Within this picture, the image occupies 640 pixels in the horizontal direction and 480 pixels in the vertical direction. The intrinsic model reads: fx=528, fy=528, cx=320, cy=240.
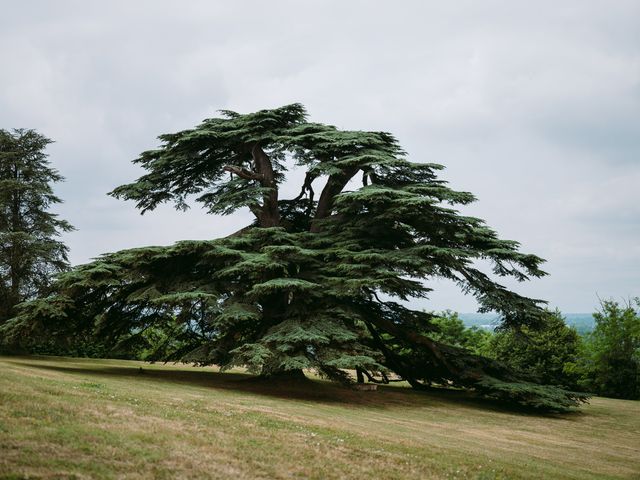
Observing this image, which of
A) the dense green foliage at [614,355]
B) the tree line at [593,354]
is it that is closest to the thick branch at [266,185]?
the tree line at [593,354]

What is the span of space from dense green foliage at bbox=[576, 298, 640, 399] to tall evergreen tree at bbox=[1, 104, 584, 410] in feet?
32.1

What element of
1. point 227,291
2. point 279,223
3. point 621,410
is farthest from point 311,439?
point 621,410

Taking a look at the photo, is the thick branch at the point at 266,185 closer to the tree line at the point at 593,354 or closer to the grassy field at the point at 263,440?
the grassy field at the point at 263,440

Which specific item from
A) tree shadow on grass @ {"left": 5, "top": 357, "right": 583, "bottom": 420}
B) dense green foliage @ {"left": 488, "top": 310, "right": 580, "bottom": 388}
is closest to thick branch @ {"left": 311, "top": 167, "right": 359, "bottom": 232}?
tree shadow on grass @ {"left": 5, "top": 357, "right": 583, "bottom": 420}

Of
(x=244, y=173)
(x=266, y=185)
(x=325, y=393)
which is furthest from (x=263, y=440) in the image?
(x=244, y=173)

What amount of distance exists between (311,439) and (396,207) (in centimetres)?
989

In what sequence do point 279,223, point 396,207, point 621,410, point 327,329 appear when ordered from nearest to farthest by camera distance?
point 327,329 → point 396,207 → point 621,410 → point 279,223

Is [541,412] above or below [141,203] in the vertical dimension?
below

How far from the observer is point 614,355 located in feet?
90.3

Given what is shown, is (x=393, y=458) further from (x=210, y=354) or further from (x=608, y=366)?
(x=608, y=366)

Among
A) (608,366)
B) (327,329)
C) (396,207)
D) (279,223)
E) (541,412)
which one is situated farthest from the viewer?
(608,366)

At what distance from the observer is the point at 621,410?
20719 mm

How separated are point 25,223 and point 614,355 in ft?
104

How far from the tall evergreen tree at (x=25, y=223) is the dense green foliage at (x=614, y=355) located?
28309 mm
